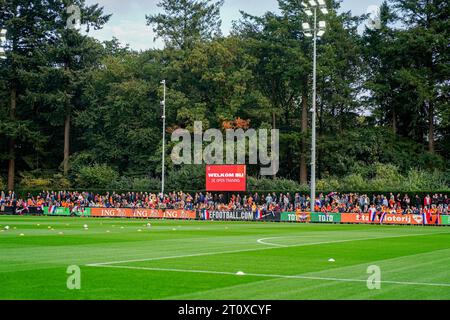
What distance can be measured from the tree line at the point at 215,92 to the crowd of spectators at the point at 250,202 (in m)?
9.89

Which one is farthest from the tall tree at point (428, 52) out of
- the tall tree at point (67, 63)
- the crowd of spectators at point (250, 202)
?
the tall tree at point (67, 63)

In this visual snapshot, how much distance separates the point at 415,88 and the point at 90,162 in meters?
40.3

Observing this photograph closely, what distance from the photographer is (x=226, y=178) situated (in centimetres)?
5556

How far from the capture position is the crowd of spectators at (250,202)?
47.0m

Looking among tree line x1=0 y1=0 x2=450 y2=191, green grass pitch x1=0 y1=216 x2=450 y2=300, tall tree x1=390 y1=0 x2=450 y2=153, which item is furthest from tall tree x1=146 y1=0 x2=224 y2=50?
green grass pitch x1=0 y1=216 x2=450 y2=300

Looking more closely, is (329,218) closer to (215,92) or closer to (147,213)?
(147,213)

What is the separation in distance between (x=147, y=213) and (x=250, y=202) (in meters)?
8.58

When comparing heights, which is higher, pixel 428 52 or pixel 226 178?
pixel 428 52

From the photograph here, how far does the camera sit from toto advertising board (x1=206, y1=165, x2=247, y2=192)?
55.0 m

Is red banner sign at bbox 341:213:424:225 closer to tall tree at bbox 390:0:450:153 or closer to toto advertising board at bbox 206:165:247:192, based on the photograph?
toto advertising board at bbox 206:165:247:192

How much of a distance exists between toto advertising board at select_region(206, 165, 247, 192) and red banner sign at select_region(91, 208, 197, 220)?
17.2 ft

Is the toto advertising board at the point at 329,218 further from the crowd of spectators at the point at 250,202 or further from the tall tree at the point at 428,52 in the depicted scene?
the tall tree at the point at 428,52

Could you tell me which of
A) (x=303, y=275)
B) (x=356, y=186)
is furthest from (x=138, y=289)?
(x=356, y=186)

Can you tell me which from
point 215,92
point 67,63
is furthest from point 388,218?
point 67,63
